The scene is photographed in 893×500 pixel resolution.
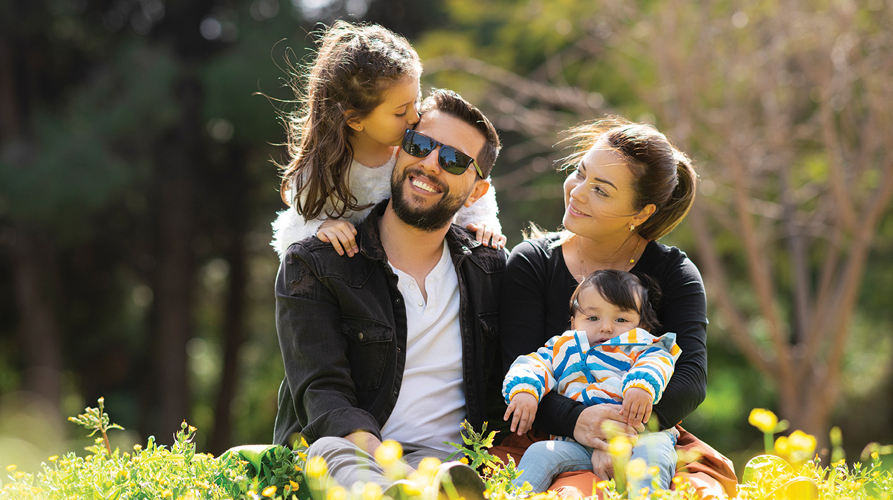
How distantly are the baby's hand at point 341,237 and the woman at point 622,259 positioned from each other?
1.89 feet

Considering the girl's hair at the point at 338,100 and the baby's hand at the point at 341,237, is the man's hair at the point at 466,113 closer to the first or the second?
the girl's hair at the point at 338,100

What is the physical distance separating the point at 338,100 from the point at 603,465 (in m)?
1.56

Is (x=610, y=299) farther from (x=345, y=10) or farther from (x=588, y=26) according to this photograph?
(x=345, y=10)

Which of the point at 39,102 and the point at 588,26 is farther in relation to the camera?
the point at 39,102

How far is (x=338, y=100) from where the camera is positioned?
113 inches

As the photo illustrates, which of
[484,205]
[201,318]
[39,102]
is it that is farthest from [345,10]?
[484,205]

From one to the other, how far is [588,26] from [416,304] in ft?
15.9

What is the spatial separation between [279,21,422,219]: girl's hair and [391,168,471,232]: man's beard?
0.68 ft

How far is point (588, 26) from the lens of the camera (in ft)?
22.8

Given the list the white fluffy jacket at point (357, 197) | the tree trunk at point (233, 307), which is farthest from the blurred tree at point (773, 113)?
the tree trunk at point (233, 307)

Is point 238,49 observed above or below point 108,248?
above

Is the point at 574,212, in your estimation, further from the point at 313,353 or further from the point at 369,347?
the point at 313,353

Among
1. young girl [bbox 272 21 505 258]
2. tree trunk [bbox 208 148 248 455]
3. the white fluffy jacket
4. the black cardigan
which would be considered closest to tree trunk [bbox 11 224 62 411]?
tree trunk [bbox 208 148 248 455]

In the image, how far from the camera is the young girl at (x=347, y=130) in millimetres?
2828
